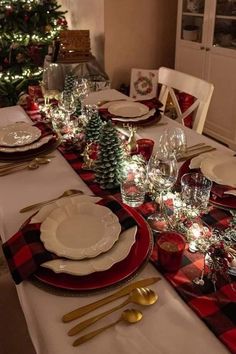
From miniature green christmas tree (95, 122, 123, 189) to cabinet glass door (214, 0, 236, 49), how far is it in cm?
204

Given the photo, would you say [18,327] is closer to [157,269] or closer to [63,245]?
[63,245]

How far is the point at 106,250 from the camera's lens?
720 millimetres

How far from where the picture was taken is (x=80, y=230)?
2.64ft

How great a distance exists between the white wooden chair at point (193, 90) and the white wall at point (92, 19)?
1573 millimetres

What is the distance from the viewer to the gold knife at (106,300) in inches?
24.3

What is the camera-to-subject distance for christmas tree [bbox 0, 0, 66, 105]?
3236mm

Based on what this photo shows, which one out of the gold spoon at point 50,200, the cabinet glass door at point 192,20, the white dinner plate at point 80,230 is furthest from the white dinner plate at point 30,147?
the cabinet glass door at point 192,20

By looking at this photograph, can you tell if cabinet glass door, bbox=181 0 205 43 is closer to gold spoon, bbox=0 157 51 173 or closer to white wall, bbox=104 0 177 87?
white wall, bbox=104 0 177 87

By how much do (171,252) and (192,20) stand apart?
2.69 meters

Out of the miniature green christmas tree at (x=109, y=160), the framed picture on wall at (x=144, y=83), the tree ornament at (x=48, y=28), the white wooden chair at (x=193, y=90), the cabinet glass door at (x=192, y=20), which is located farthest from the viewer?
the tree ornament at (x=48, y=28)

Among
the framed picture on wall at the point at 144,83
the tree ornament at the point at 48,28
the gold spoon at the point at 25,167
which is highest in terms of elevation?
the tree ornament at the point at 48,28

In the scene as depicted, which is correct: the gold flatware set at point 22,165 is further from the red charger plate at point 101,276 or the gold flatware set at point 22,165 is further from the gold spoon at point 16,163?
the red charger plate at point 101,276

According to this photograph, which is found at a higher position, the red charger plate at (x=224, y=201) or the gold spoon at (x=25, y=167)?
the red charger plate at (x=224, y=201)

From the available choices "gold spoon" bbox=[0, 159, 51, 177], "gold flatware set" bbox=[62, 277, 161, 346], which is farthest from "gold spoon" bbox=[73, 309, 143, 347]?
"gold spoon" bbox=[0, 159, 51, 177]
